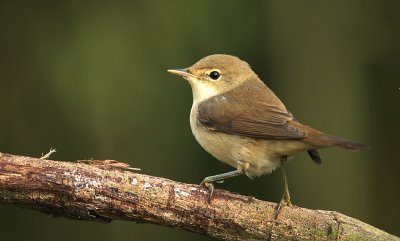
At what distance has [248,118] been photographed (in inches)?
175

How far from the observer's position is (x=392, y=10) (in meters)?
6.32

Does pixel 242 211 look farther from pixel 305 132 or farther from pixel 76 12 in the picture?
pixel 76 12

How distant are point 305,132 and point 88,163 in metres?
1.28

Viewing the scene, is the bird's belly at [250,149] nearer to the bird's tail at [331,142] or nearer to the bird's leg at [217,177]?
the bird's leg at [217,177]

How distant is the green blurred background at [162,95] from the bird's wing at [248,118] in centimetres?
147

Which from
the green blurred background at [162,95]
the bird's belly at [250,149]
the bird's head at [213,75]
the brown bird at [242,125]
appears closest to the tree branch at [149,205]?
the brown bird at [242,125]

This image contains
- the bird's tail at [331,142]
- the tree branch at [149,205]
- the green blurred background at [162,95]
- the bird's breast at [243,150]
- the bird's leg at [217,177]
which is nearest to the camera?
the bird's tail at [331,142]

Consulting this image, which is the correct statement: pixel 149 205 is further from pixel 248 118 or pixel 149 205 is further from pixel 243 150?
pixel 248 118

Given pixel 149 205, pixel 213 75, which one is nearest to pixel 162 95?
pixel 213 75

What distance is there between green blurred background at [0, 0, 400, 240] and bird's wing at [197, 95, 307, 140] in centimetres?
147

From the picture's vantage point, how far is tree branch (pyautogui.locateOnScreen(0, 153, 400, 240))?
12.6 feet

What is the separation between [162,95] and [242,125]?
1938mm

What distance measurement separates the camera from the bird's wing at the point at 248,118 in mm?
4191

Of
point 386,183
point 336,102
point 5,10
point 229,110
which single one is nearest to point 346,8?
point 336,102
